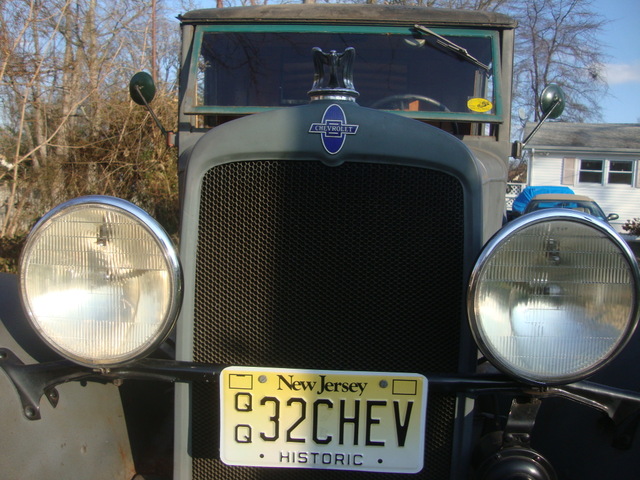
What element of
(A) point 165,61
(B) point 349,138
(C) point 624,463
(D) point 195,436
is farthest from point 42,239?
(A) point 165,61

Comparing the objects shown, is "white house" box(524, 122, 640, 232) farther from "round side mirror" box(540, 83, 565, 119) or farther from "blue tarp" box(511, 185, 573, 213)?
"round side mirror" box(540, 83, 565, 119)

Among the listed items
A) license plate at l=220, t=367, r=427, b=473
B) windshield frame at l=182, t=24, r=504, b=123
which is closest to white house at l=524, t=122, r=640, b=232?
windshield frame at l=182, t=24, r=504, b=123

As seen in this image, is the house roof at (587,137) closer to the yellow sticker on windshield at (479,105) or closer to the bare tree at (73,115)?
the bare tree at (73,115)

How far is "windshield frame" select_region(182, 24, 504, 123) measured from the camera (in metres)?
2.76

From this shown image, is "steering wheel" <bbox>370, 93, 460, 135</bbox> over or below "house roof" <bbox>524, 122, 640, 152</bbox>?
below

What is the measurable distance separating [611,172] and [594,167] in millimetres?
649

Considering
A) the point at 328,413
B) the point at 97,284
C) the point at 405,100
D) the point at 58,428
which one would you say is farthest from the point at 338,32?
the point at 58,428

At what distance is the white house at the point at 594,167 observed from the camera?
22.9m

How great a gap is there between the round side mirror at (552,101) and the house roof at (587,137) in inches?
856

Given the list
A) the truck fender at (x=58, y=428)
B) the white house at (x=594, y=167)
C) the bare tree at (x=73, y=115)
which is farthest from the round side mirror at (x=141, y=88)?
the white house at (x=594, y=167)

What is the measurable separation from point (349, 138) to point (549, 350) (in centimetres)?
81

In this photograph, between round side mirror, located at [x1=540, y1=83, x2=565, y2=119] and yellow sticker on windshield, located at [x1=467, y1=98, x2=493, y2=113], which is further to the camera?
round side mirror, located at [x1=540, y1=83, x2=565, y2=119]

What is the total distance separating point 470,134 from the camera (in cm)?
287

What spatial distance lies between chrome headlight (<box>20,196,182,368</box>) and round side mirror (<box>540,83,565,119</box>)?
2101mm
